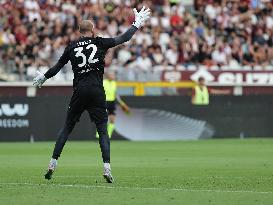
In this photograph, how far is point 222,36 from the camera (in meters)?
35.9

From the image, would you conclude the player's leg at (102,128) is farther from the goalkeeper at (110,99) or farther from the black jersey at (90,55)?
the goalkeeper at (110,99)

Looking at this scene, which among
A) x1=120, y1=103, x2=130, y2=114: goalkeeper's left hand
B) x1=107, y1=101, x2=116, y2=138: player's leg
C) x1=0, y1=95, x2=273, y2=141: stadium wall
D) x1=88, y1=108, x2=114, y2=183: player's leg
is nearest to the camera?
x1=88, y1=108, x2=114, y2=183: player's leg

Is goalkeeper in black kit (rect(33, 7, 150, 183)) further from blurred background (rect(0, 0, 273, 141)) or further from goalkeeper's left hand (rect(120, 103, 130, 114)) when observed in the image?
goalkeeper's left hand (rect(120, 103, 130, 114))

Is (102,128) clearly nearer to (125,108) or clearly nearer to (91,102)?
(91,102)

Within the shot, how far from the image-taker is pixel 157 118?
29453 millimetres

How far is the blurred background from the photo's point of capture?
2945cm

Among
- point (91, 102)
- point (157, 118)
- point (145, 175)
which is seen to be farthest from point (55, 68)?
point (157, 118)

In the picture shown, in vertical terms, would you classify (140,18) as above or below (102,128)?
above

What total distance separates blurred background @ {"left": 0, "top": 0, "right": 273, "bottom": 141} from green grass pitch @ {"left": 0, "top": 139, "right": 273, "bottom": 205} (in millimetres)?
3151

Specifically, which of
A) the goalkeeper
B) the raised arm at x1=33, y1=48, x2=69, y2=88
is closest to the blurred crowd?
the goalkeeper

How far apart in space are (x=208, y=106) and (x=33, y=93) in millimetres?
6064

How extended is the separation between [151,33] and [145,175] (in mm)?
19271

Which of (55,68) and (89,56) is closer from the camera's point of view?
(89,56)

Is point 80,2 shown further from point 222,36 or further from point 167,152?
point 167,152
